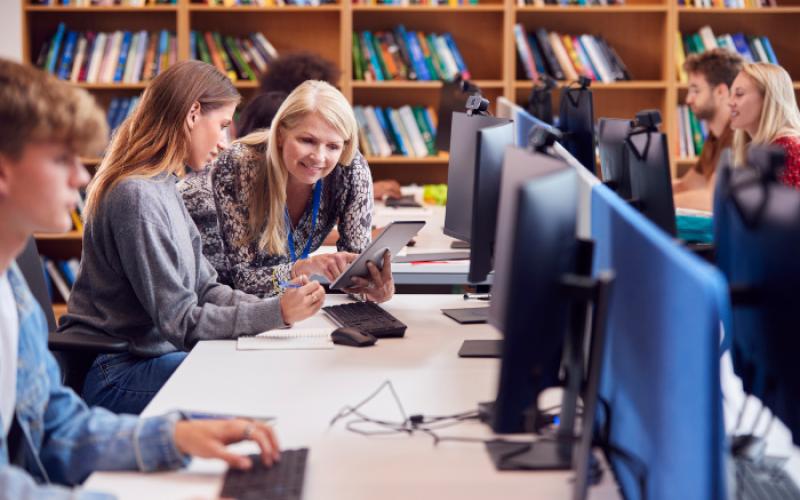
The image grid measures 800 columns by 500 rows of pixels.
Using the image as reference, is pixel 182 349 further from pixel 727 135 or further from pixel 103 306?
pixel 727 135

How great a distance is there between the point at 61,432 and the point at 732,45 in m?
4.42

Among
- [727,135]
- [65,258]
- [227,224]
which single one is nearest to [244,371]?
[227,224]

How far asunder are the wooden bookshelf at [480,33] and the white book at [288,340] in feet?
9.47

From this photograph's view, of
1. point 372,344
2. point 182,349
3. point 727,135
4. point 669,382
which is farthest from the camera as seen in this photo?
point 727,135

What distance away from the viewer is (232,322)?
7.18 feet

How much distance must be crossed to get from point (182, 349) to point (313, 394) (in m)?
0.66

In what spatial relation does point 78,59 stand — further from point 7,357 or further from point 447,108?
point 7,357

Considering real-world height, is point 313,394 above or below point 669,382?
below

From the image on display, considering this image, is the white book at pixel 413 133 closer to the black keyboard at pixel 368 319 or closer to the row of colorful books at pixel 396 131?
the row of colorful books at pixel 396 131

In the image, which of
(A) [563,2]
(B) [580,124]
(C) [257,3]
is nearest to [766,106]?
(B) [580,124]

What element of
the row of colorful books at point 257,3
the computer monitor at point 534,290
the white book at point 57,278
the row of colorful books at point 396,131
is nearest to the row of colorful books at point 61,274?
the white book at point 57,278

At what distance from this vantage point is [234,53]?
508 centimetres

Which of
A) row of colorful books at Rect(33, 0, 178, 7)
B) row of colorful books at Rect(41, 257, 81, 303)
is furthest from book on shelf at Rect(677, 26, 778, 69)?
row of colorful books at Rect(41, 257, 81, 303)

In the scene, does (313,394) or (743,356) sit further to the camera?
(313,394)
